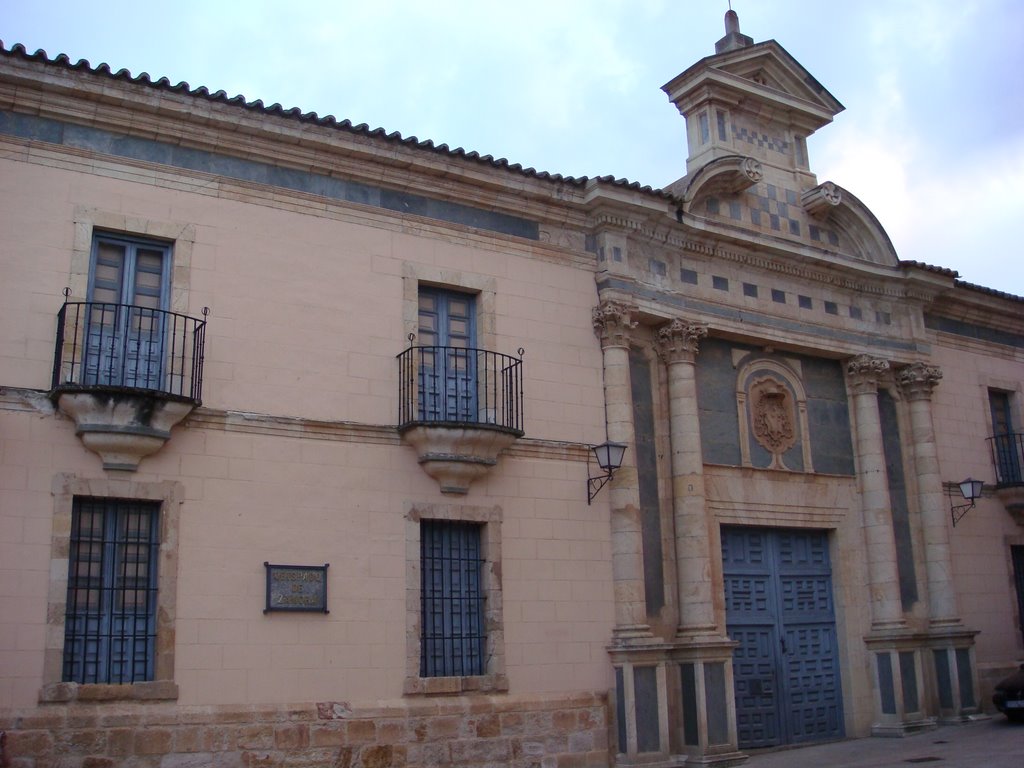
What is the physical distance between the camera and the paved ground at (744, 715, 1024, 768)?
1266 centimetres

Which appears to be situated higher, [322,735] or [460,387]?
[460,387]

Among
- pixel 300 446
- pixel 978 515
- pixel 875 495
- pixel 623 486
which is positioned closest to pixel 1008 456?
pixel 978 515

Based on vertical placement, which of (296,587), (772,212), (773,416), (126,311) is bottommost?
(296,587)

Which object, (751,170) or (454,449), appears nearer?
(454,449)

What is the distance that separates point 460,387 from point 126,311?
3.86 m

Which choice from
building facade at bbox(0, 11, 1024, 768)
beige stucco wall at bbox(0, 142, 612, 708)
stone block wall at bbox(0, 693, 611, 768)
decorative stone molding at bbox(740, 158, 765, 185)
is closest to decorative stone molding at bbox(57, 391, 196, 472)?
building facade at bbox(0, 11, 1024, 768)

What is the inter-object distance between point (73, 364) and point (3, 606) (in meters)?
2.36

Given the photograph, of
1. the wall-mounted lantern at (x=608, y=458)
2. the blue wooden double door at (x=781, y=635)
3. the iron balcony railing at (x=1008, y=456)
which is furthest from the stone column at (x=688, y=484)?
the iron balcony railing at (x=1008, y=456)

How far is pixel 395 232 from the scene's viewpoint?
13.4 meters

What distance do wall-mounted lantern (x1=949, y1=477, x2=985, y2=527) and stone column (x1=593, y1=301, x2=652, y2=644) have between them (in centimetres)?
624

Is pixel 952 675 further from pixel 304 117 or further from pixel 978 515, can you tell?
pixel 304 117

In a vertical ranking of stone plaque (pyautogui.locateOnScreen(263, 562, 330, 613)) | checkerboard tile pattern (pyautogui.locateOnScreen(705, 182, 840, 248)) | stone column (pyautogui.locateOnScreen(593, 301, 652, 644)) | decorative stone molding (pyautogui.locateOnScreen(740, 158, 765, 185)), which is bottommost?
stone plaque (pyautogui.locateOnScreen(263, 562, 330, 613))

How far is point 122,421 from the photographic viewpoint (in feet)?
35.8

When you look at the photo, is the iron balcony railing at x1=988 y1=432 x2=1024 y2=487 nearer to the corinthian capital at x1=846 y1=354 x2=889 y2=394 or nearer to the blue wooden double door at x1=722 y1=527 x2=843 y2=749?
the corinthian capital at x1=846 y1=354 x2=889 y2=394
